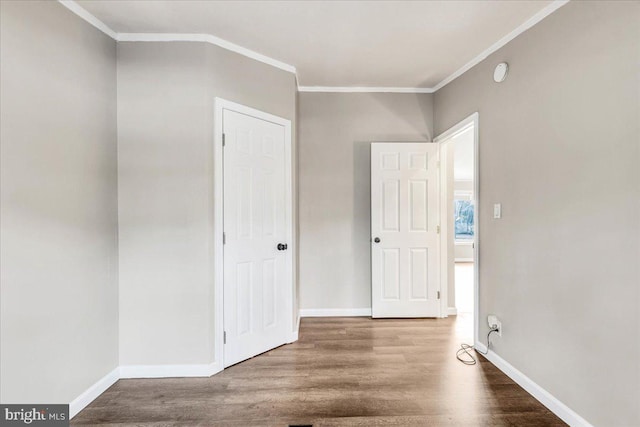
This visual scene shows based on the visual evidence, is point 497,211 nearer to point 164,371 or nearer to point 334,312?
point 334,312

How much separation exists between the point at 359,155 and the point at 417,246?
1.27 m

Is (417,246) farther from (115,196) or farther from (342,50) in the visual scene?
(115,196)

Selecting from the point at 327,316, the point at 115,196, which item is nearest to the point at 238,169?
the point at 115,196

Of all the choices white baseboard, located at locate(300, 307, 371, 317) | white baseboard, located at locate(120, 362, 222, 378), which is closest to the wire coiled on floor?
white baseboard, located at locate(300, 307, 371, 317)

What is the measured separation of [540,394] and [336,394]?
1.35 meters

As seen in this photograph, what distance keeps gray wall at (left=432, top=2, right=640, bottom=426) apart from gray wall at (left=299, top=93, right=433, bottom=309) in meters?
1.19

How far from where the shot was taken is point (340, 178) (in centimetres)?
371

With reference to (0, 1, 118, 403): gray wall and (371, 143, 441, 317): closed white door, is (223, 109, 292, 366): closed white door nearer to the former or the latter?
(0, 1, 118, 403): gray wall

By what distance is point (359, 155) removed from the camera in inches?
146

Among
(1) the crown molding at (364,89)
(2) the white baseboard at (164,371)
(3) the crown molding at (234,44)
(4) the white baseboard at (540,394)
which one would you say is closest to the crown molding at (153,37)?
(3) the crown molding at (234,44)

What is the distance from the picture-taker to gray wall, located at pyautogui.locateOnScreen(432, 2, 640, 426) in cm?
157

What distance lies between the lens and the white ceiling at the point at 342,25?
2076 millimetres

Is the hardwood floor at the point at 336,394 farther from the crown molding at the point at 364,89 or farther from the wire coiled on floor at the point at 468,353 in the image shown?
the crown molding at the point at 364,89

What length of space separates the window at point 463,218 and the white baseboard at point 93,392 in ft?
26.2
